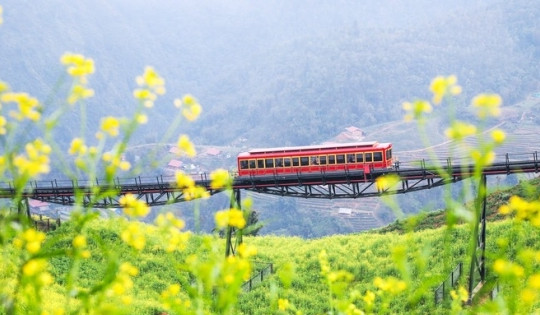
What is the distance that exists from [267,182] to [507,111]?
500ft

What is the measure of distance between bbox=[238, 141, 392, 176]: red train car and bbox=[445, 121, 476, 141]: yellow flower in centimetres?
2310

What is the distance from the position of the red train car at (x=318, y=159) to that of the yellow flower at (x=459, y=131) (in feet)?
75.8

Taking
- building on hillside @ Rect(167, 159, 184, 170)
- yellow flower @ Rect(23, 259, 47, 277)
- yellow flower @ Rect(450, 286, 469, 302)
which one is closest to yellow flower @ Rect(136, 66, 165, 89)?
yellow flower @ Rect(23, 259, 47, 277)

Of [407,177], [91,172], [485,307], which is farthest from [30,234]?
[407,177]

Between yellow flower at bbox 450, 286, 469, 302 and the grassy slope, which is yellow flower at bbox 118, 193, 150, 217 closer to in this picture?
yellow flower at bbox 450, 286, 469, 302

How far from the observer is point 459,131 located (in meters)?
2.88

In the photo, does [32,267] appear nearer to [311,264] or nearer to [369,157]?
[369,157]

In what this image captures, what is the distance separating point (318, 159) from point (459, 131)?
23.7 m

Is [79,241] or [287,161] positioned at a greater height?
[79,241]

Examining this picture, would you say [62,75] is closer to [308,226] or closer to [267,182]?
[267,182]

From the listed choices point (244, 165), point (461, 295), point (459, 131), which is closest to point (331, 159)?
point (244, 165)

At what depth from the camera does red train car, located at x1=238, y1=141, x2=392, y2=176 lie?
85.4 feet

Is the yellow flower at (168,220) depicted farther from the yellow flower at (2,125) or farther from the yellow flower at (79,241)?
the yellow flower at (2,125)

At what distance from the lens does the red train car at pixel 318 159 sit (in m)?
26.0
